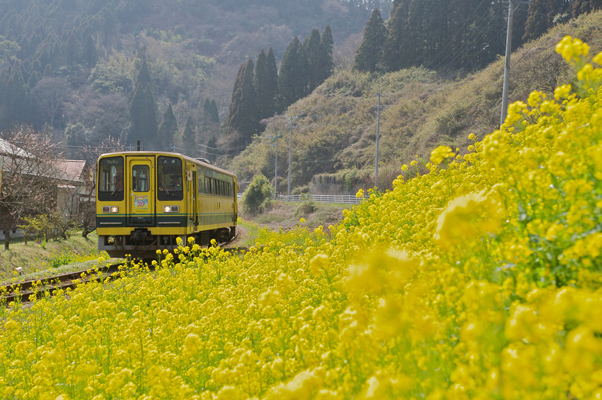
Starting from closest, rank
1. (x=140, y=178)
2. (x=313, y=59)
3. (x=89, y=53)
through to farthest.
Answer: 1. (x=140, y=178)
2. (x=313, y=59)
3. (x=89, y=53)

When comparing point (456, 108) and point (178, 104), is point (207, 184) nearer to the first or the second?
point (456, 108)

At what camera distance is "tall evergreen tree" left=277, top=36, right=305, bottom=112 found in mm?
68688

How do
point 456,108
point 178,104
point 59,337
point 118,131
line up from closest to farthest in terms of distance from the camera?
point 59,337 → point 456,108 → point 118,131 → point 178,104

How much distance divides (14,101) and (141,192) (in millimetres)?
89533

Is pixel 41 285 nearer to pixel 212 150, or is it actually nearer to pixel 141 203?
pixel 141 203

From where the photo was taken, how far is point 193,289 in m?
6.59

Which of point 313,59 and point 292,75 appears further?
point 313,59

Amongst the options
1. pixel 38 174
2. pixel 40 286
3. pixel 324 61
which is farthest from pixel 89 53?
pixel 40 286

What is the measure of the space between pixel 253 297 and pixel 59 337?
1.68m

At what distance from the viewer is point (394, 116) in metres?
46.6

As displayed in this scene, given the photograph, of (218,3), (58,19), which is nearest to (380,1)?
(218,3)

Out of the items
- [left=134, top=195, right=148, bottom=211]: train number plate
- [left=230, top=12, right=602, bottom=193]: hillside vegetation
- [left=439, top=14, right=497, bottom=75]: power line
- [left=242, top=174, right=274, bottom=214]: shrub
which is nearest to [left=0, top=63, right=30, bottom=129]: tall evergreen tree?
[left=230, top=12, right=602, bottom=193]: hillside vegetation

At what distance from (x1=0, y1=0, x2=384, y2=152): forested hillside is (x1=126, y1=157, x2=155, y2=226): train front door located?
62.2 m

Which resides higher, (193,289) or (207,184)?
(207,184)
